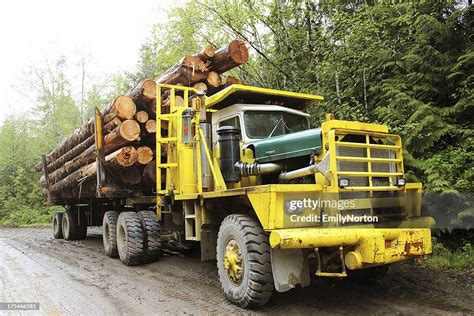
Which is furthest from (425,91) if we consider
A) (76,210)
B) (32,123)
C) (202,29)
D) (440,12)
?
(32,123)

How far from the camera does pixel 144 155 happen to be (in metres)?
8.45

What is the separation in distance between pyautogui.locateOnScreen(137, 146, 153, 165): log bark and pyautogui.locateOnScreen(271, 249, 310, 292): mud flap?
4655 millimetres

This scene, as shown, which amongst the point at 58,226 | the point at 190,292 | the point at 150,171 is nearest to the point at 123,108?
the point at 150,171

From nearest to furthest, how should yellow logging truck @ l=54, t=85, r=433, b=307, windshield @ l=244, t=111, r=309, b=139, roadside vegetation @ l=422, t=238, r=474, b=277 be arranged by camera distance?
1. yellow logging truck @ l=54, t=85, r=433, b=307
2. roadside vegetation @ l=422, t=238, r=474, b=277
3. windshield @ l=244, t=111, r=309, b=139

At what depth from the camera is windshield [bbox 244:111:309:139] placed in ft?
20.1

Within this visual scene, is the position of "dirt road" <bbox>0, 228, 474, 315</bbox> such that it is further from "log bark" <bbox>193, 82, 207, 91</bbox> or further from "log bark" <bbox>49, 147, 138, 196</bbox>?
"log bark" <bbox>193, 82, 207, 91</bbox>

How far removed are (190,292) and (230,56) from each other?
4.95 metres

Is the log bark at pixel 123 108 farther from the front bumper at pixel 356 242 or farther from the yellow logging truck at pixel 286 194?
the front bumper at pixel 356 242

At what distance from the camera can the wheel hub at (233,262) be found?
4.87 metres

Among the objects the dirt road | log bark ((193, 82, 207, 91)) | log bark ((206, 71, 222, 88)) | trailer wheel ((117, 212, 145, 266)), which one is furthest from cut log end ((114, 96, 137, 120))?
the dirt road

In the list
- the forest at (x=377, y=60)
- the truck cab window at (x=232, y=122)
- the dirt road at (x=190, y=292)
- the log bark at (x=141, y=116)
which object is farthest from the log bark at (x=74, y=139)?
the forest at (x=377, y=60)

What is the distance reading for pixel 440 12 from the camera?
28.6 feet

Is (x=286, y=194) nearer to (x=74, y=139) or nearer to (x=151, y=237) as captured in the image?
(x=151, y=237)

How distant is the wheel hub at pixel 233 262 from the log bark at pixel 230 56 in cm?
464
